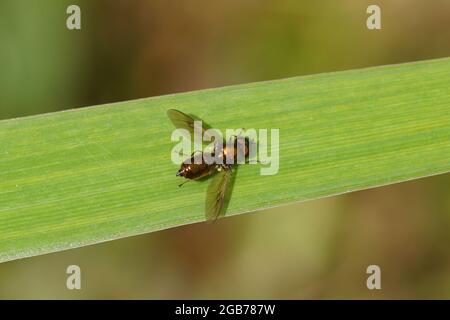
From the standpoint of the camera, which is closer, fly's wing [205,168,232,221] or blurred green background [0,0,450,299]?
fly's wing [205,168,232,221]

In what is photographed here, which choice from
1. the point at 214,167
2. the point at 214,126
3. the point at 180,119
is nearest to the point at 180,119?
the point at 180,119

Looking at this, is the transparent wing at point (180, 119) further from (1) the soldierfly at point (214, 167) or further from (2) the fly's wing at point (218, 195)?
(2) the fly's wing at point (218, 195)

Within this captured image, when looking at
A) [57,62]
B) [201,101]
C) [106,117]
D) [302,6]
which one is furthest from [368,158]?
A: [57,62]

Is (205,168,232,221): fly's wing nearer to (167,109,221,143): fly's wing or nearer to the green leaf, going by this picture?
the green leaf

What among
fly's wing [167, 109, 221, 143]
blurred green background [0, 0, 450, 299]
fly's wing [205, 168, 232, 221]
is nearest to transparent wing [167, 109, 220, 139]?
fly's wing [167, 109, 221, 143]

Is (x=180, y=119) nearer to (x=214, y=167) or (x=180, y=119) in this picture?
(x=180, y=119)

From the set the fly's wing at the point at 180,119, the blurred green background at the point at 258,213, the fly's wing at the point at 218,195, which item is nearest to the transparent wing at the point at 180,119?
the fly's wing at the point at 180,119

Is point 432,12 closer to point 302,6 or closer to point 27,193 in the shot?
point 302,6
